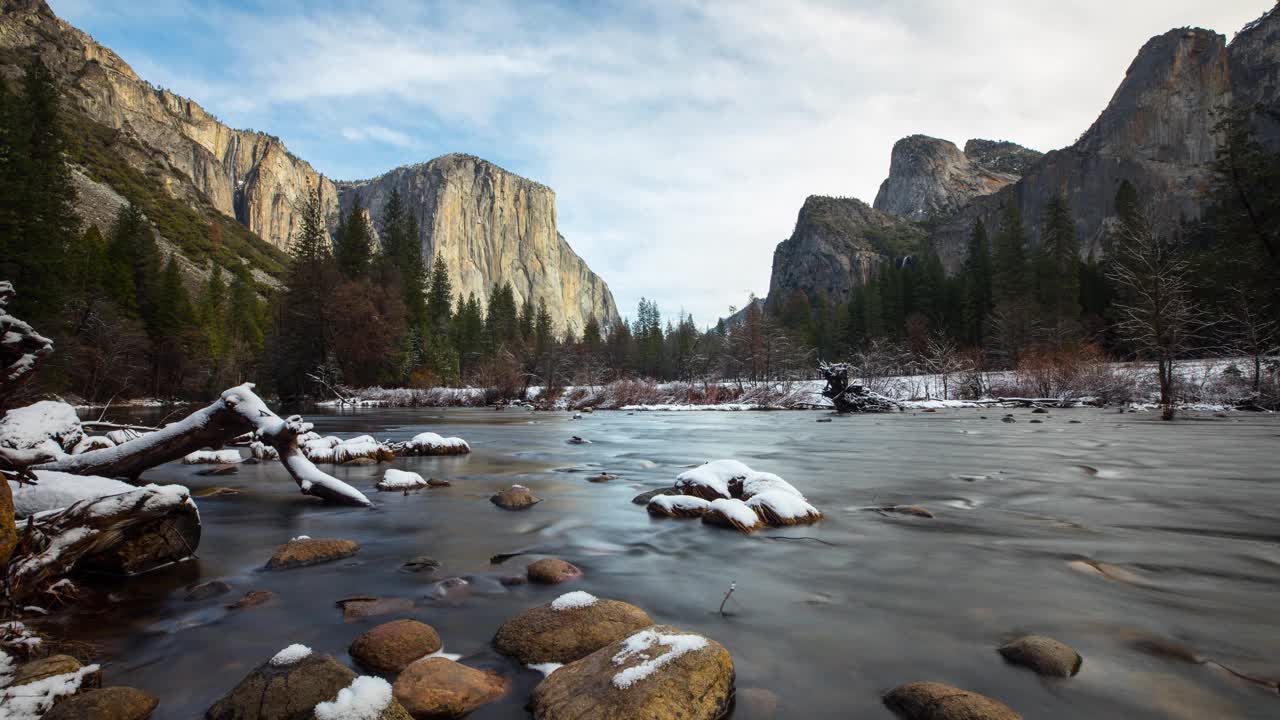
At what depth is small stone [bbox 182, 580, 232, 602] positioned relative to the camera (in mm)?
3945

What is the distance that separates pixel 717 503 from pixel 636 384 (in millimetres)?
31378

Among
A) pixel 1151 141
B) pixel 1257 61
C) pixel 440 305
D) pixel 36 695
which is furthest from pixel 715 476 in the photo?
pixel 1257 61

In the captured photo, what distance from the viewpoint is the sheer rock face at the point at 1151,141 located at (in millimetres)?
125875

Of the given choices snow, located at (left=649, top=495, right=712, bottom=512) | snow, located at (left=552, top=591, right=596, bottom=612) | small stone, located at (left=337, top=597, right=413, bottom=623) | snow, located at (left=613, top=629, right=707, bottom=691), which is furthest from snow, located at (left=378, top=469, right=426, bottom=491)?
snow, located at (left=613, top=629, right=707, bottom=691)

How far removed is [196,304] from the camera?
67.6 m

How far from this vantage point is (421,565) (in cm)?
475

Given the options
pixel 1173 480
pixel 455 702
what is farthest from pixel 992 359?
pixel 455 702

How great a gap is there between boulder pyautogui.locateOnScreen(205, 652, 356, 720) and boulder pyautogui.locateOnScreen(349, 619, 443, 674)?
14.2 inches

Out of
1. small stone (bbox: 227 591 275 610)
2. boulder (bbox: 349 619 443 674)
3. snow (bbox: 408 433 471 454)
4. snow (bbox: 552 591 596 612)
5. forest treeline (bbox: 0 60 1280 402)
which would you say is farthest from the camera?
forest treeline (bbox: 0 60 1280 402)

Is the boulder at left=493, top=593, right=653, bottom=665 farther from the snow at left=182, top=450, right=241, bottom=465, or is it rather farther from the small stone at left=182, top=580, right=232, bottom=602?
the snow at left=182, top=450, right=241, bottom=465

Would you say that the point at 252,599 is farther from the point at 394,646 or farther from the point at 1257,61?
the point at 1257,61

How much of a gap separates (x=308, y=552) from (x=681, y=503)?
3759 mm

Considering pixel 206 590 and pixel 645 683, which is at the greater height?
pixel 645 683

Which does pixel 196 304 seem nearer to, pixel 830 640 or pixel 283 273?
pixel 283 273
